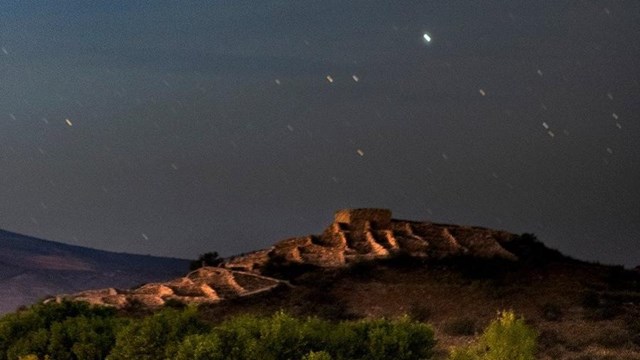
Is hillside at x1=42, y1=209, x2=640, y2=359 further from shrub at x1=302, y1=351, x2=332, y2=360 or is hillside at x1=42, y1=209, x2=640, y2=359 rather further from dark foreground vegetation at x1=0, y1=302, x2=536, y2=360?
shrub at x1=302, y1=351, x2=332, y2=360

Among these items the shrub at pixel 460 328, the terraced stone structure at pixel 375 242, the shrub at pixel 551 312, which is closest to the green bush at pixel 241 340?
the shrub at pixel 460 328

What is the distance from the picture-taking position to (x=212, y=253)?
116 feet

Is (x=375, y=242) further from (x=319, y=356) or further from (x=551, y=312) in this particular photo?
(x=319, y=356)

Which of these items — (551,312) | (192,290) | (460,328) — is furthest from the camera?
(192,290)

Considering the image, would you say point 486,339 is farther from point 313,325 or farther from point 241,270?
point 241,270

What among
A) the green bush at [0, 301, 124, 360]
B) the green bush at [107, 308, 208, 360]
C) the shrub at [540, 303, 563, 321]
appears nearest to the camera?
the green bush at [107, 308, 208, 360]

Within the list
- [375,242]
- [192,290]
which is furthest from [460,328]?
[192,290]

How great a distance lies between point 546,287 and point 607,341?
240 inches

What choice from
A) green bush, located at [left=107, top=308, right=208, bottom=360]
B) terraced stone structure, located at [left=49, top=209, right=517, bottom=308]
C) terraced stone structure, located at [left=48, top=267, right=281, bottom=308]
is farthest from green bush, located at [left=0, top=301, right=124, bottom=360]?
terraced stone structure, located at [left=49, top=209, right=517, bottom=308]

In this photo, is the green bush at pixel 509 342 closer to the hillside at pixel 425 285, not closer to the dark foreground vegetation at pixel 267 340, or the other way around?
the dark foreground vegetation at pixel 267 340

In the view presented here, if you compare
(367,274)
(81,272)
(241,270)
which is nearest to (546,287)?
(367,274)

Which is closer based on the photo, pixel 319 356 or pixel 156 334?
pixel 319 356

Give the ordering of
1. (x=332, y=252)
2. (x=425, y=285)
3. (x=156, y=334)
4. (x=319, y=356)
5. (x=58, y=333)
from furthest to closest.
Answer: (x=332, y=252), (x=425, y=285), (x=58, y=333), (x=156, y=334), (x=319, y=356)

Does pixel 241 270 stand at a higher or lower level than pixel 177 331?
higher
